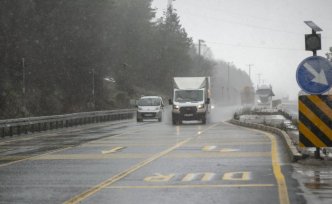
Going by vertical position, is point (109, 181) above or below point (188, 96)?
below

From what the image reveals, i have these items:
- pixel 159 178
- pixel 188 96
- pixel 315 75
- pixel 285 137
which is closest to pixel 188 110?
pixel 188 96

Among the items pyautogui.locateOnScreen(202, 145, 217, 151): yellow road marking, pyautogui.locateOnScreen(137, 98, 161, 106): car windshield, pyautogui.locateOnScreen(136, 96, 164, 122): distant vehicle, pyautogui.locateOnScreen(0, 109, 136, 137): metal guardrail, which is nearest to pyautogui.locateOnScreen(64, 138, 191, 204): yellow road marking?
pyautogui.locateOnScreen(202, 145, 217, 151): yellow road marking

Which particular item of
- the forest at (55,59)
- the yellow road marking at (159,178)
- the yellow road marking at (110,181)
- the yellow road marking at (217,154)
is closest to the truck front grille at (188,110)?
the forest at (55,59)

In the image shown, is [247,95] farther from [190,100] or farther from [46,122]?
[46,122]

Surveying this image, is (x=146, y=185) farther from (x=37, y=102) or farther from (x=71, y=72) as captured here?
(x=71, y=72)

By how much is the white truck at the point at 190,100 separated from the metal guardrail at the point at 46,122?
244 inches

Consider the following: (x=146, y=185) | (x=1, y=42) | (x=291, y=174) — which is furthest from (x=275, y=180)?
(x=1, y=42)

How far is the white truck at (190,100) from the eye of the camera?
4231 centimetres

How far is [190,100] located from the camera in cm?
4328

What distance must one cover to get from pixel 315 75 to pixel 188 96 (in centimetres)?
2915

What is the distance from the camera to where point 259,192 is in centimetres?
1070

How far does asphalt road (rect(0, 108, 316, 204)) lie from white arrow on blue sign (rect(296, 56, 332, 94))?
1.86 metres

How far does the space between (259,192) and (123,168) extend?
193 inches

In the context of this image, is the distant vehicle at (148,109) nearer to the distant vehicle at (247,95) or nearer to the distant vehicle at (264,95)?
the distant vehicle at (264,95)
